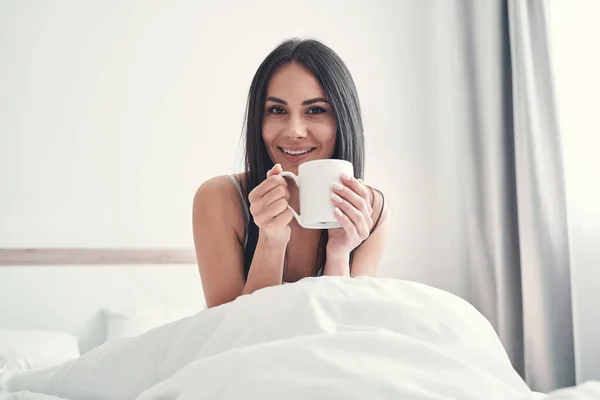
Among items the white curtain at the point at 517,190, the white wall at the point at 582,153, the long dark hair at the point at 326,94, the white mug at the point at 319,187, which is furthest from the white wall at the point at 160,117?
the white mug at the point at 319,187

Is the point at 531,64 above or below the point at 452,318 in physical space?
above

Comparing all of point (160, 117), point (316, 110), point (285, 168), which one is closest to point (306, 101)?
point (316, 110)

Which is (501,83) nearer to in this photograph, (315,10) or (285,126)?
(315,10)

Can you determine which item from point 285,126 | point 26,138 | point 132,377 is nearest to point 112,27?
point 26,138

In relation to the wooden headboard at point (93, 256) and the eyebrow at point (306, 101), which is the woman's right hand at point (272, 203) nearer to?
the eyebrow at point (306, 101)

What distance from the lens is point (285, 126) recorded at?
1.30 m

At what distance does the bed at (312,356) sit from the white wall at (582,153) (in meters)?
1.51

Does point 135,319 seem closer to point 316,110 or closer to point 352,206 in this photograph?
point 316,110

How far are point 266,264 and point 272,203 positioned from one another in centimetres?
16

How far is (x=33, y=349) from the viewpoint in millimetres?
1700

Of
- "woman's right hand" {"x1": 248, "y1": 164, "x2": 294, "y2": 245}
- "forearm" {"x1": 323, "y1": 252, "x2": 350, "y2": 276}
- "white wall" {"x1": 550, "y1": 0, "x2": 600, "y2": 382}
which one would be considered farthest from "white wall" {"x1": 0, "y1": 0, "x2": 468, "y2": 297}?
"woman's right hand" {"x1": 248, "y1": 164, "x2": 294, "y2": 245}

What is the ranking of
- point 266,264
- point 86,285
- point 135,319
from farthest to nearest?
point 86,285 < point 135,319 < point 266,264

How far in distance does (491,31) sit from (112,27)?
163 cm

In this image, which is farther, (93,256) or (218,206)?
(93,256)
